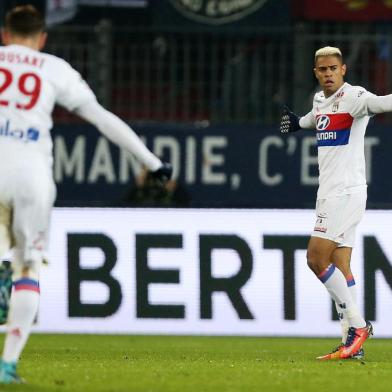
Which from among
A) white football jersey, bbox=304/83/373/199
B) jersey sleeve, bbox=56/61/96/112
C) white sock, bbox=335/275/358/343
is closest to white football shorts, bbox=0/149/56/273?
jersey sleeve, bbox=56/61/96/112

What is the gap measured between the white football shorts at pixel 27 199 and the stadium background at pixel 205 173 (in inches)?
228

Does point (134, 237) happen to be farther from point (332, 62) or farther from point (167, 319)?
point (332, 62)

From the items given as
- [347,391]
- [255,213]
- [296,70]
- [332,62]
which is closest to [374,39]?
[296,70]

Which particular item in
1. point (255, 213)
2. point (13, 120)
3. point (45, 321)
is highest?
point (13, 120)

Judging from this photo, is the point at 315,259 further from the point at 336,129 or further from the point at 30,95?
the point at 30,95

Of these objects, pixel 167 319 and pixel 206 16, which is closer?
pixel 167 319

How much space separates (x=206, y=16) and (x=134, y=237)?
5.07 m

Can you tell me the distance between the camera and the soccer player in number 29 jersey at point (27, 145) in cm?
765

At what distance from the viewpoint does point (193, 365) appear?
9.59 metres

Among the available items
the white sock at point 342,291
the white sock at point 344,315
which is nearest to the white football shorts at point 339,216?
the white sock at point 342,291

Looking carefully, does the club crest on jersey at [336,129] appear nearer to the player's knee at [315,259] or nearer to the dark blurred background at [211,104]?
the player's knee at [315,259]

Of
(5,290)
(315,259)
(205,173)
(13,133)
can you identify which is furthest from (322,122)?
(205,173)

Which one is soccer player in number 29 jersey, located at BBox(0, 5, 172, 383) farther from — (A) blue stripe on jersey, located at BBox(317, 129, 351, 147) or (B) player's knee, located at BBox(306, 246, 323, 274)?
(B) player's knee, located at BBox(306, 246, 323, 274)

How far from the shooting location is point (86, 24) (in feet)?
60.4
